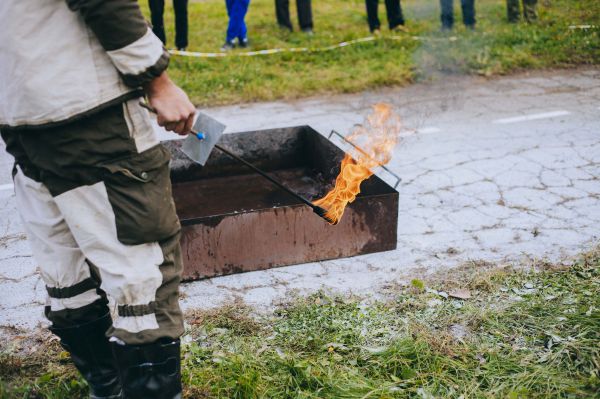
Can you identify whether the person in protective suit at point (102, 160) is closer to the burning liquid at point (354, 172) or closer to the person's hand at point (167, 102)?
the person's hand at point (167, 102)

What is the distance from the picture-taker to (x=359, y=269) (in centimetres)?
365

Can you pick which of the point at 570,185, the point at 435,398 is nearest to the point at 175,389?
the point at 435,398

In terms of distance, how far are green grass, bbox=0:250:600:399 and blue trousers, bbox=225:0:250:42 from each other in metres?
6.28

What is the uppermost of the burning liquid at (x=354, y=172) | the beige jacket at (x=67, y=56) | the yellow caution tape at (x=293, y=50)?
the beige jacket at (x=67, y=56)

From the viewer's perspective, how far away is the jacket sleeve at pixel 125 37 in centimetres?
180

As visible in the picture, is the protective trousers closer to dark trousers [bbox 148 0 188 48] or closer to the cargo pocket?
the cargo pocket

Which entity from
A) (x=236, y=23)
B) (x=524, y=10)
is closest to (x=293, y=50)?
(x=236, y=23)

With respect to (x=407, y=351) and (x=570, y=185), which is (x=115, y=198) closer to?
(x=407, y=351)

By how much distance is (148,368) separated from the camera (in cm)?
212

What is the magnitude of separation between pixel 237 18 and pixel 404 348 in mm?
6997

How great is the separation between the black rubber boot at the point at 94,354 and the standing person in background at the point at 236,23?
6.96 m

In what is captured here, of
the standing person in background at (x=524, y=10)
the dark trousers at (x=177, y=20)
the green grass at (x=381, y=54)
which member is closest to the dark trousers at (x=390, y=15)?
the green grass at (x=381, y=54)

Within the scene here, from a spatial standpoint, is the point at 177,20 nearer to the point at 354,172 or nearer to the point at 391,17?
the point at 391,17

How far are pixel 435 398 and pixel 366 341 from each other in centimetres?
50
